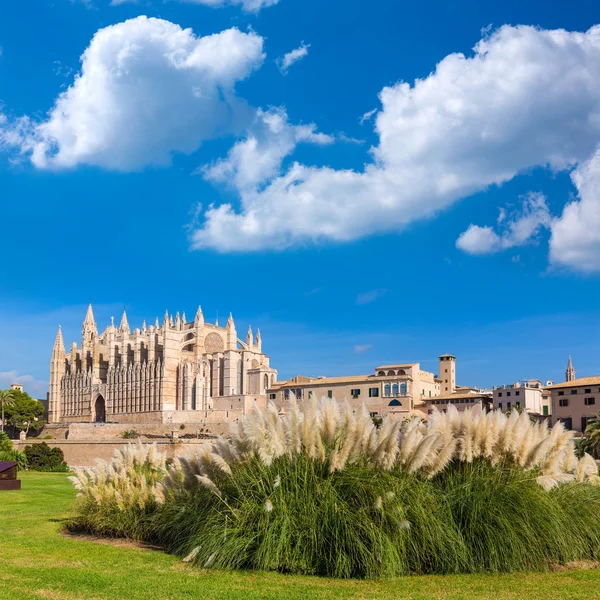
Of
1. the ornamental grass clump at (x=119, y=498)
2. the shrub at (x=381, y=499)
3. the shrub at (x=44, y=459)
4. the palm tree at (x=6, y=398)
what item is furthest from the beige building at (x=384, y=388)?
the shrub at (x=381, y=499)

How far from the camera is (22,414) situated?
74.1 metres

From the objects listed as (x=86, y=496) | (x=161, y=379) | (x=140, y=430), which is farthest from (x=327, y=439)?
(x=161, y=379)

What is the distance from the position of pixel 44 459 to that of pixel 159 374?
36621 millimetres

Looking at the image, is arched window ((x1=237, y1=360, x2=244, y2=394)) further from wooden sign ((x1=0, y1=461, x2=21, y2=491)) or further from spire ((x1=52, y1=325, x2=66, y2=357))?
wooden sign ((x1=0, y1=461, x2=21, y2=491))

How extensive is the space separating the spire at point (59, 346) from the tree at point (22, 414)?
36.8 feet

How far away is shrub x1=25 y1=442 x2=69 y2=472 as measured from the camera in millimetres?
36656

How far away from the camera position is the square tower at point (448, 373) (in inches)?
2800

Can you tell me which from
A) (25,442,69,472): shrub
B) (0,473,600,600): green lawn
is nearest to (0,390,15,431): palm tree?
(25,442,69,472): shrub

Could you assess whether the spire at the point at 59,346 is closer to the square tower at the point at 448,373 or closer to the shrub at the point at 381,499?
the square tower at the point at 448,373

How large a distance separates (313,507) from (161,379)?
6797 cm

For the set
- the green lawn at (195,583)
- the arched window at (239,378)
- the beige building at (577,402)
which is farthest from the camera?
the arched window at (239,378)

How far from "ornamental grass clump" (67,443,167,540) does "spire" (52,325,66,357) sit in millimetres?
83067

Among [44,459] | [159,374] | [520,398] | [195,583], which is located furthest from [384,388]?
[195,583]

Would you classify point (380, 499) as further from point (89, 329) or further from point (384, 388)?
point (89, 329)
